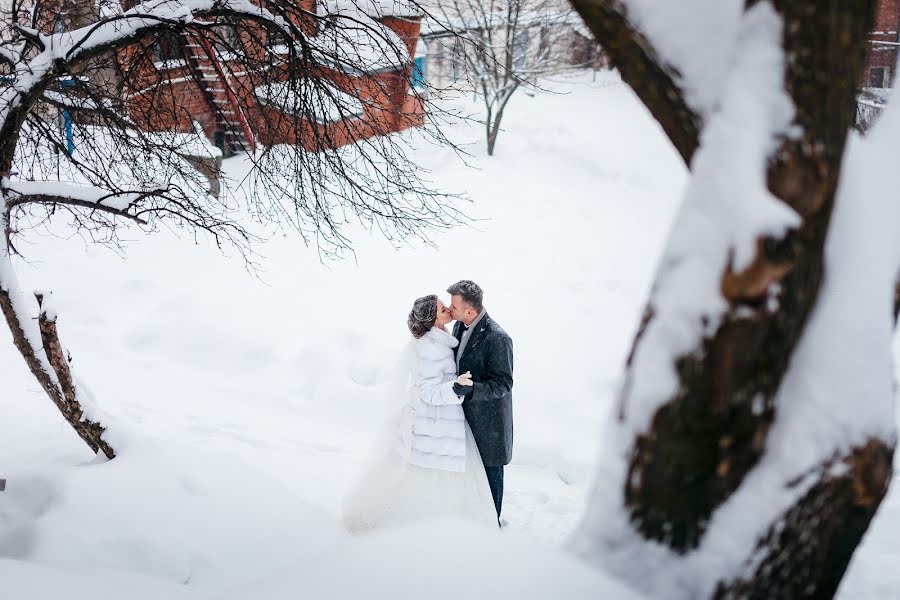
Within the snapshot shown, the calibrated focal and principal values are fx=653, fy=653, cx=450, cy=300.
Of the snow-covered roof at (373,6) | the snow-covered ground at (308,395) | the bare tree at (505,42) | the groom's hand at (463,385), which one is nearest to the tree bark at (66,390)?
the snow-covered ground at (308,395)

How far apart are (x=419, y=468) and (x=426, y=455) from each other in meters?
0.12

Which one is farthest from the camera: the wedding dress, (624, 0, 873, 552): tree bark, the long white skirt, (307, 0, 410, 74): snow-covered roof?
(307, 0, 410, 74): snow-covered roof

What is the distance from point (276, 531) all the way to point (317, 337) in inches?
143

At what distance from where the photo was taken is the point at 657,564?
1861 millimetres

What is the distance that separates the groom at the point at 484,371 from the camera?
3.87m

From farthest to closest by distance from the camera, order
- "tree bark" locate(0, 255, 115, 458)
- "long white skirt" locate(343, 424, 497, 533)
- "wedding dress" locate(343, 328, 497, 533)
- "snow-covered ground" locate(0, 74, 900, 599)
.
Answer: "long white skirt" locate(343, 424, 497, 533) → "wedding dress" locate(343, 328, 497, 533) → "tree bark" locate(0, 255, 115, 458) → "snow-covered ground" locate(0, 74, 900, 599)

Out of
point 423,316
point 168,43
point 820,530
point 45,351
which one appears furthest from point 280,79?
point 820,530

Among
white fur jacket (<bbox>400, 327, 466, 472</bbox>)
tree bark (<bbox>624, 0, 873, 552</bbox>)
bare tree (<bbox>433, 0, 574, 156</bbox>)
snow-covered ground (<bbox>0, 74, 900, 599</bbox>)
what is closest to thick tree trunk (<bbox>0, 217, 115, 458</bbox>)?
snow-covered ground (<bbox>0, 74, 900, 599</bbox>)

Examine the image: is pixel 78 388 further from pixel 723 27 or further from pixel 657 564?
pixel 723 27

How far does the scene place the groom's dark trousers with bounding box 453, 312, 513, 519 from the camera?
12.8ft

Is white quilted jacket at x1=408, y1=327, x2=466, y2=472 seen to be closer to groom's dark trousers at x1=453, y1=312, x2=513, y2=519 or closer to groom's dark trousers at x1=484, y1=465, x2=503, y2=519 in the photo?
groom's dark trousers at x1=453, y1=312, x2=513, y2=519

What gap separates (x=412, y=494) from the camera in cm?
406

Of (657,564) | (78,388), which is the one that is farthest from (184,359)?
(657,564)

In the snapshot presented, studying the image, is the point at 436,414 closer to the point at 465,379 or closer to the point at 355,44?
the point at 465,379
